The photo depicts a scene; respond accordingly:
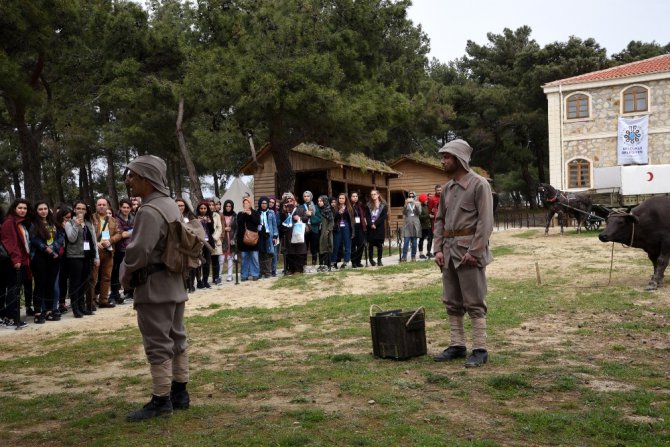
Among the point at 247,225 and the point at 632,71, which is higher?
the point at 632,71

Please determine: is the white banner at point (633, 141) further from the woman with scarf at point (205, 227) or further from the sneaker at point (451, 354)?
the sneaker at point (451, 354)

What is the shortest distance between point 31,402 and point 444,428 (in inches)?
138

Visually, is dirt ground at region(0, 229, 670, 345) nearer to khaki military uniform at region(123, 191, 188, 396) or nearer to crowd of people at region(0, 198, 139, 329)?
crowd of people at region(0, 198, 139, 329)

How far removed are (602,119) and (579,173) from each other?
284 cm

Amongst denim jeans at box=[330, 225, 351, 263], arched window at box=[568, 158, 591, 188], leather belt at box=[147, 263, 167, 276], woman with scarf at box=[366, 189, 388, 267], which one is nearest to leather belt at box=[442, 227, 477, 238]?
leather belt at box=[147, 263, 167, 276]

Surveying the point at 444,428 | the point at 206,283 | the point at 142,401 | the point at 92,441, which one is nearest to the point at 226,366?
the point at 142,401

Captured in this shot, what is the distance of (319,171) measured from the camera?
2894 cm

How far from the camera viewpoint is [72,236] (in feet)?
35.0

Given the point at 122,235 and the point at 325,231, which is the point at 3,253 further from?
the point at 325,231

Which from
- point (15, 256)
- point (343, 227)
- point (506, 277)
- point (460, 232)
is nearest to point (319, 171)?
point (343, 227)

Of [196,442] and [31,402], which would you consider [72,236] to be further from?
[196,442]

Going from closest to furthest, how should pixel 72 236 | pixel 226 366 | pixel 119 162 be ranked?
pixel 226 366 → pixel 72 236 → pixel 119 162

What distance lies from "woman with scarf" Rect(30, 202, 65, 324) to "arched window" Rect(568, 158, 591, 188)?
28319mm

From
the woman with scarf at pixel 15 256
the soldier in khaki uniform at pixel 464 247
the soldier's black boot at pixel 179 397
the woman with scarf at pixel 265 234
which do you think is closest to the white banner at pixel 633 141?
the woman with scarf at pixel 265 234
